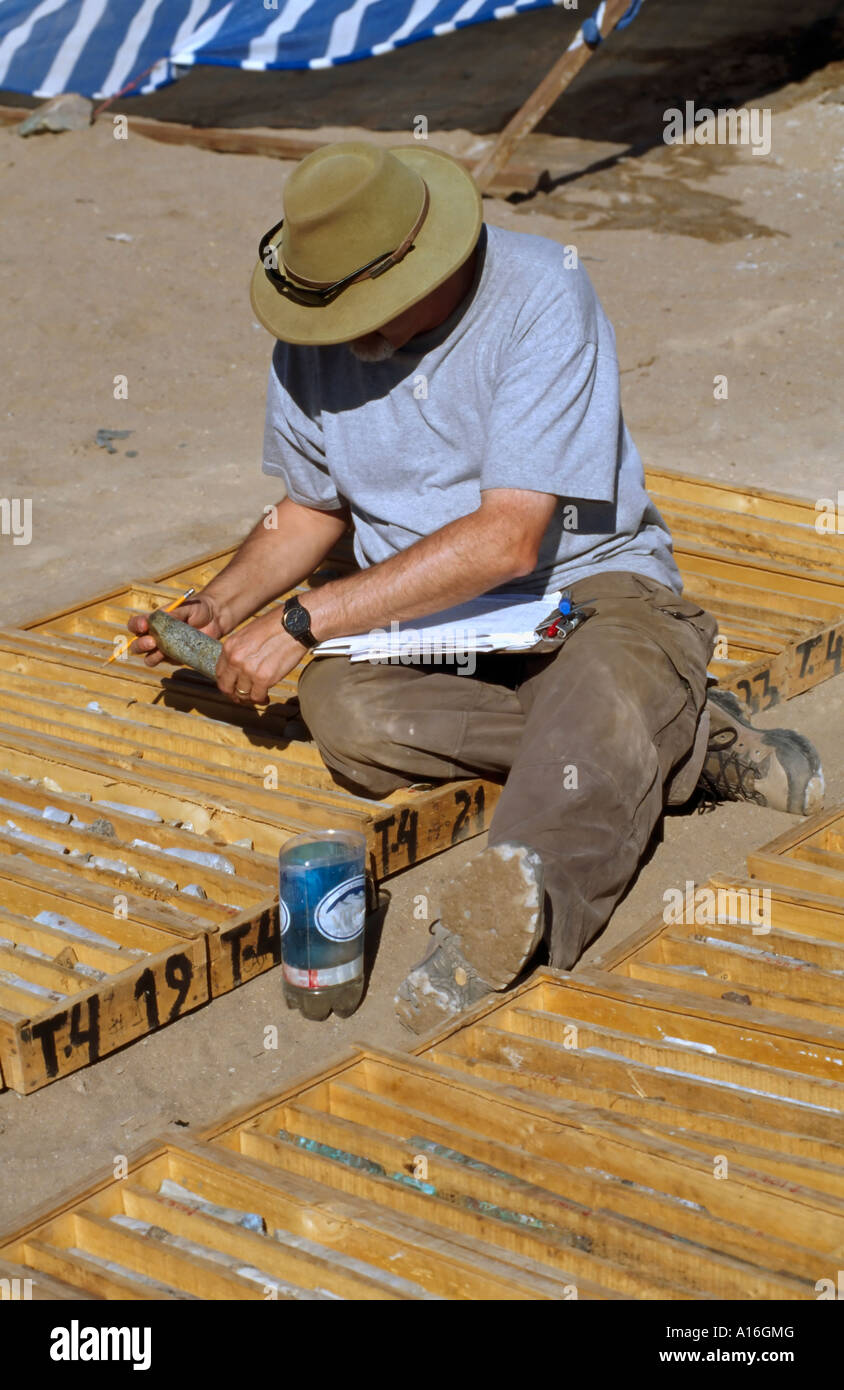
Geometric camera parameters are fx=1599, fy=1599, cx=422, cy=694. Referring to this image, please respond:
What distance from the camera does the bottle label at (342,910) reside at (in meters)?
2.84

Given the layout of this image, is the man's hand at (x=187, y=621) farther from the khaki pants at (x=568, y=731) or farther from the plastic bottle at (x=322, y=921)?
the plastic bottle at (x=322, y=921)

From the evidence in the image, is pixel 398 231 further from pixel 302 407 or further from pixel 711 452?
pixel 711 452

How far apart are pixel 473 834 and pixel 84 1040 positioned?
107cm

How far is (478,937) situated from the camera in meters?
2.82

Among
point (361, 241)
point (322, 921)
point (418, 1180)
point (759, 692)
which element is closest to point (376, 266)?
point (361, 241)

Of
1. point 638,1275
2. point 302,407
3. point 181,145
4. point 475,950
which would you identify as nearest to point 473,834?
point 475,950

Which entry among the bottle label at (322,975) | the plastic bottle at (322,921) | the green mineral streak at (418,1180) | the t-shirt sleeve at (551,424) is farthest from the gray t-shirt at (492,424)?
the green mineral streak at (418,1180)

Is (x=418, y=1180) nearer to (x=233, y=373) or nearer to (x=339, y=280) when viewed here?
(x=339, y=280)

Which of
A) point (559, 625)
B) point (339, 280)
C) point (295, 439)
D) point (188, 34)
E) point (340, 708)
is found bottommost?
point (340, 708)

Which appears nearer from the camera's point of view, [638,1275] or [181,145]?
[638,1275]

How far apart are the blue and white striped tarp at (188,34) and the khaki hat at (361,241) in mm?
6381

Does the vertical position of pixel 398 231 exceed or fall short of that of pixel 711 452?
it exceeds it

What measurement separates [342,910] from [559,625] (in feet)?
2.53

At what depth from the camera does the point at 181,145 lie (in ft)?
33.7
